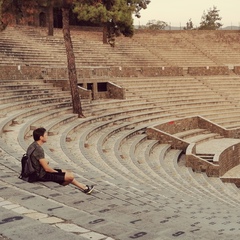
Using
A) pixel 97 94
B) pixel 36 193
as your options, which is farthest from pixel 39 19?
pixel 36 193

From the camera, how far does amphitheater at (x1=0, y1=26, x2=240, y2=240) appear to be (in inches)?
204

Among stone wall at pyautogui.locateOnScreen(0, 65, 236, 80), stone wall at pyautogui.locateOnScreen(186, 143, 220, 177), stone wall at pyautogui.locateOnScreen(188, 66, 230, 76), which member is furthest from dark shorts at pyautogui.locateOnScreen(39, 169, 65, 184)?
stone wall at pyautogui.locateOnScreen(188, 66, 230, 76)

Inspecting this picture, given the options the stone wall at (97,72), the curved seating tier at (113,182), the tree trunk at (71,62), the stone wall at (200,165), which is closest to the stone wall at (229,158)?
the stone wall at (200,165)

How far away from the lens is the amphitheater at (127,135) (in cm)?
518

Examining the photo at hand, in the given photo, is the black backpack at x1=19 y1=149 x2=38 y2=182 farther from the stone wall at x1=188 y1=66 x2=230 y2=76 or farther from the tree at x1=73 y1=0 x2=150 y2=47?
the stone wall at x1=188 y1=66 x2=230 y2=76

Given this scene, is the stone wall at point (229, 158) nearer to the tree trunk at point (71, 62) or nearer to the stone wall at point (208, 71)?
the tree trunk at point (71, 62)

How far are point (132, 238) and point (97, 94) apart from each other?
17.8m

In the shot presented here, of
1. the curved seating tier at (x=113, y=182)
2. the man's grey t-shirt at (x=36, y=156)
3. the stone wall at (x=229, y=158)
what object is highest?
the man's grey t-shirt at (x=36, y=156)

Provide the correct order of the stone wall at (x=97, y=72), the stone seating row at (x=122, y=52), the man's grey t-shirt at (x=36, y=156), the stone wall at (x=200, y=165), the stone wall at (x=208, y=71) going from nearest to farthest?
the man's grey t-shirt at (x=36, y=156)
the stone wall at (x=200, y=165)
the stone wall at (x=97, y=72)
the stone seating row at (x=122, y=52)
the stone wall at (x=208, y=71)

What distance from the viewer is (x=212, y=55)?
34.6 m

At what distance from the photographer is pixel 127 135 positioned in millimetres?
16328

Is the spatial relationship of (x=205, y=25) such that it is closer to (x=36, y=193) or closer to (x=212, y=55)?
(x=212, y=55)

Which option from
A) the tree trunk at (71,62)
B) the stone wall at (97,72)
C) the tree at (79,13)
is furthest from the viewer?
the stone wall at (97,72)

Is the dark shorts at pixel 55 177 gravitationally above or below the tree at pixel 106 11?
below
